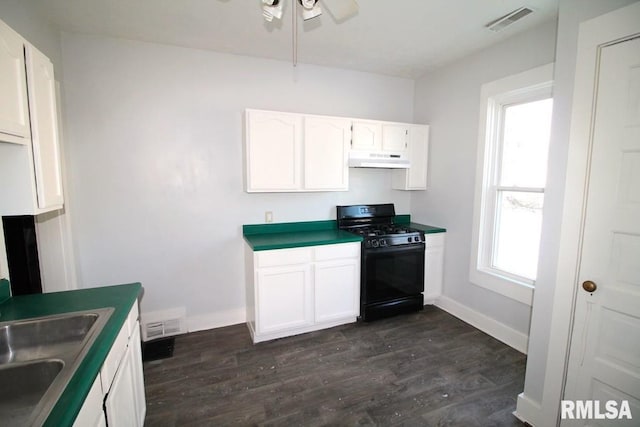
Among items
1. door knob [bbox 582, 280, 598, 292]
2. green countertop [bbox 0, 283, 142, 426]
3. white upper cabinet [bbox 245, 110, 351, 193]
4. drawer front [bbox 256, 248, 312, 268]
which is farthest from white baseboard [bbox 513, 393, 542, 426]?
Result: green countertop [bbox 0, 283, 142, 426]

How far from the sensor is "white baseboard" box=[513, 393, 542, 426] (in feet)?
6.07

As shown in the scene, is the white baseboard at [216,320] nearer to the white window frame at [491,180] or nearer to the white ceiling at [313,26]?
the white window frame at [491,180]

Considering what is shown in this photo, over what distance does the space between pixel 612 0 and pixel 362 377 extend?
270 cm

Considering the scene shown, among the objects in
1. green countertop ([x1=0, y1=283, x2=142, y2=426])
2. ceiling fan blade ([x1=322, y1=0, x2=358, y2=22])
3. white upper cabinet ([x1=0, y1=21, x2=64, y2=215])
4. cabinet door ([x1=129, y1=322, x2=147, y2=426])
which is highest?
ceiling fan blade ([x1=322, y1=0, x2=358, y2=22])

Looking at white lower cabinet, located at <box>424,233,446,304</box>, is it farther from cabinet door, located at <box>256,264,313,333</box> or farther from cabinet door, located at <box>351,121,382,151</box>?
cabinet door, located at <box>256,264,313,333</box>

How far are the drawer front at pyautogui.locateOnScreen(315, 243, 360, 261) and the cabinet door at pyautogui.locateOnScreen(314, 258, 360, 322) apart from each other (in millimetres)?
50

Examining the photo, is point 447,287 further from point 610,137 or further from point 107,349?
point 107,349

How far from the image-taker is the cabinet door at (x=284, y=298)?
271 centimetres

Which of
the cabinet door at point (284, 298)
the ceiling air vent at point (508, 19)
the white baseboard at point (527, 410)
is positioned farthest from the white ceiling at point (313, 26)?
the white baseboard at point (527, 410)

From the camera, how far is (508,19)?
2.32 meters

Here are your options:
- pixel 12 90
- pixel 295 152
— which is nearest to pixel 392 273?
pixel 295 152

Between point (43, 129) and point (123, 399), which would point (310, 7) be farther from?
point (123, 399)

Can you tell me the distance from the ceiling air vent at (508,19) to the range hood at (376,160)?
4.62 ft

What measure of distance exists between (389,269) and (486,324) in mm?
1080
